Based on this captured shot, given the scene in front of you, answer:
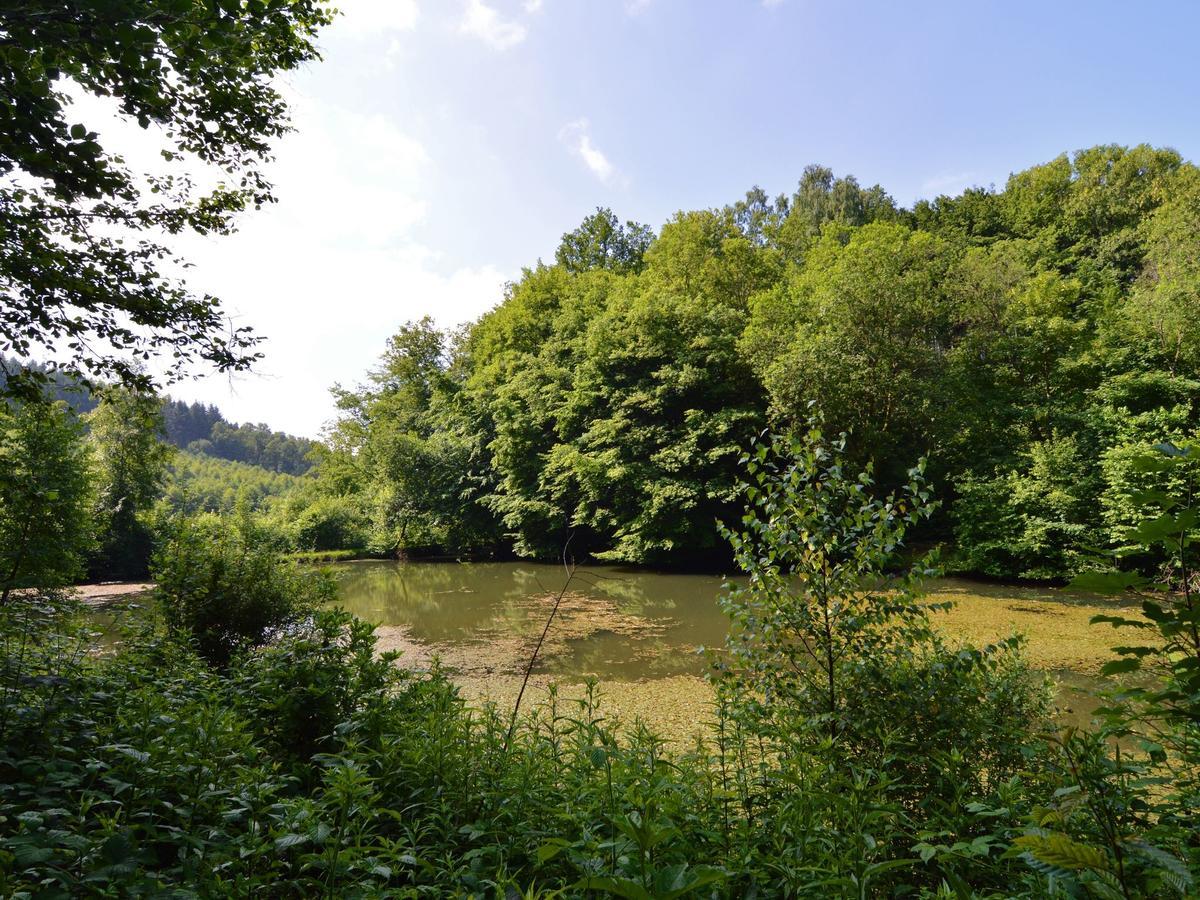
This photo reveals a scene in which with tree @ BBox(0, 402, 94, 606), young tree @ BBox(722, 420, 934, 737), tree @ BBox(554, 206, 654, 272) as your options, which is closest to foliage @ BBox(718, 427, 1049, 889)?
young tree @ BBox(722, 420, 934, 737)

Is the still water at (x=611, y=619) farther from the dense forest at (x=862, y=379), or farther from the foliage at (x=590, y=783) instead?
the foliage at (x=590, y=783)

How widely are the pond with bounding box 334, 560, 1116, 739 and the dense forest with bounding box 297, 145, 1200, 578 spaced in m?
2.37

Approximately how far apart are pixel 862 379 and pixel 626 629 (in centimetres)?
1076

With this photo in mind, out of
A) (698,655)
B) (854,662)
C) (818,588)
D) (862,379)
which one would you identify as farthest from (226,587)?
(862,379)

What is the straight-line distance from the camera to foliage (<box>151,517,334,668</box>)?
608cm

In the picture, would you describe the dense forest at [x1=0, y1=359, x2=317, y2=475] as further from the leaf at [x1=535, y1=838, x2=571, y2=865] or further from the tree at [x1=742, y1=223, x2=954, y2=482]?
the leaf at [x1=535, y1=838, x2=571, y2=865]

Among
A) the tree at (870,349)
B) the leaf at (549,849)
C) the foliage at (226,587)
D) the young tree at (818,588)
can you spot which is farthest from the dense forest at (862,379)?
the leaf at (549,849)

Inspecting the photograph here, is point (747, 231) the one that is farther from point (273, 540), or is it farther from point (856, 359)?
point (273, 540)

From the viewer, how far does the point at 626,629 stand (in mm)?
11617

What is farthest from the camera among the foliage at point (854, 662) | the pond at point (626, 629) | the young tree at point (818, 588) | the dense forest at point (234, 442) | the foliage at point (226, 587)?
the dense forest at point (234, 442)

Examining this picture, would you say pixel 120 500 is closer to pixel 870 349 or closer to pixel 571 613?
pixel 571 613

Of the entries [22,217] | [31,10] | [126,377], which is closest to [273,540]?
[126,377]

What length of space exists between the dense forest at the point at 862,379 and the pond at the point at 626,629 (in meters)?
2.37

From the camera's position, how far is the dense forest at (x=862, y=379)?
14.4m
